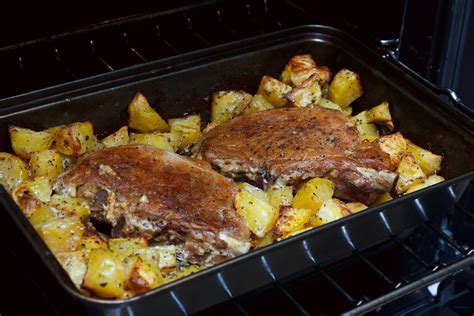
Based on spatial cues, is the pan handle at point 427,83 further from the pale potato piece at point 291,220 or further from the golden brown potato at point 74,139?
the golden brown potato at point 74,139

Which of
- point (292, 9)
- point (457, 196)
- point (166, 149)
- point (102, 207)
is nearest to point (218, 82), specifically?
point (166, 149)

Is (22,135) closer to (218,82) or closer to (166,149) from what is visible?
(166,149)

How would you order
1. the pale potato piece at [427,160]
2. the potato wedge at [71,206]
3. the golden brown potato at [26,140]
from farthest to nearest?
the pale potato piece at [427,160] → the golden brown potato at [26,140] → the potato wedge at [71,206]

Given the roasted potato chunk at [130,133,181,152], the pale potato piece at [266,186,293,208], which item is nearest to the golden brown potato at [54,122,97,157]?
the roasted potato chunk at [130,133,181,152]

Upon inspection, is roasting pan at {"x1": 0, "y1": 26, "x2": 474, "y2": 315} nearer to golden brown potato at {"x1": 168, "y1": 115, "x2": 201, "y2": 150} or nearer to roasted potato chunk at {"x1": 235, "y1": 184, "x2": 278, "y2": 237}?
golden brown potato at {"x1": 168, "y1": 115, "x2": 201, "y2": 150}

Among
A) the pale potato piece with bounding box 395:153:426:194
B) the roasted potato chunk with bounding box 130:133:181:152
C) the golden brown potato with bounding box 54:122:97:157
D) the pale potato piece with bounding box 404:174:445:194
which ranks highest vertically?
the golden brown potato with bounding box 54:122:97:157

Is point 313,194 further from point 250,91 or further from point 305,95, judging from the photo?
point 250,91

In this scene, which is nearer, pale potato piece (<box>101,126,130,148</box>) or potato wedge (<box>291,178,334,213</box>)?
potato wedge (<box>291,178,334,213</box>)

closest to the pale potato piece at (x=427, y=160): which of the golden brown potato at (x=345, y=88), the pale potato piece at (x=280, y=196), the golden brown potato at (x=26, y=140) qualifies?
the golden brown potato at (x=345, y=88)
